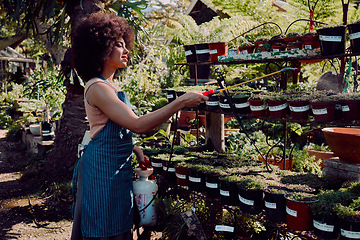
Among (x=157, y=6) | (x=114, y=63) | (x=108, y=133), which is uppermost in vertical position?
(x=157, y=6)

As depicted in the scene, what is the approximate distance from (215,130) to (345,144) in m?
1.46

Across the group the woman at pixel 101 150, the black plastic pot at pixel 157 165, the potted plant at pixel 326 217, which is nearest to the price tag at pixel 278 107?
the potted plant at pixel 326 217

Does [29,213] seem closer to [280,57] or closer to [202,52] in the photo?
[202,52]

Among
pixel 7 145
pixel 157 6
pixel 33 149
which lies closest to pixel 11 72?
pixel 157 6

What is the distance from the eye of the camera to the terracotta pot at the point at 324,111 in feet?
7.11

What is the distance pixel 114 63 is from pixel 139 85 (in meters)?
4.90

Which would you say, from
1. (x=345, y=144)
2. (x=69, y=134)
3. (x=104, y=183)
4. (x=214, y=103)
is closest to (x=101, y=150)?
(x=104, y=183)

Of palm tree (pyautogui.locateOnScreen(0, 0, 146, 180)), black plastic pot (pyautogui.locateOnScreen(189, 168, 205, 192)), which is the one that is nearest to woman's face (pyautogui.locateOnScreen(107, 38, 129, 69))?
black plastic pot (pyautogui.locateOnScreen(189, 168, 205, 192))

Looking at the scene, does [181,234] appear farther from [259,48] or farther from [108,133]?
[259,48]

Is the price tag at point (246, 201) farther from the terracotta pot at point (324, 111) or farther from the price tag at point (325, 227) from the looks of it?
the terracotta pot at point (324, 111)

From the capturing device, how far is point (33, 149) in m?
6.67

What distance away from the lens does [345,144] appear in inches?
94.3

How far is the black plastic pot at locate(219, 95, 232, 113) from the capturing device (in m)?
2.71

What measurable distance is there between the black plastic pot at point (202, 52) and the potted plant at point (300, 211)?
1.54 meters
